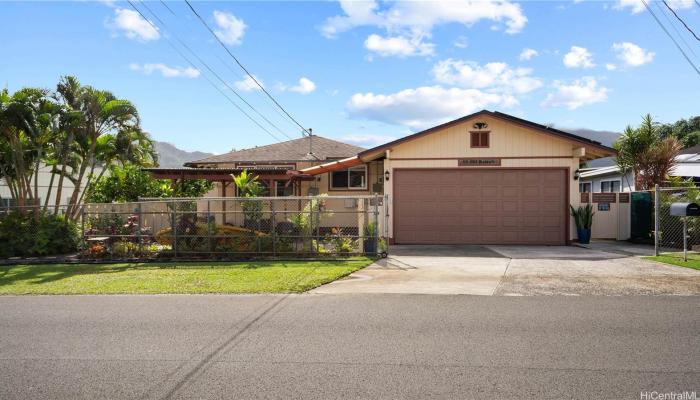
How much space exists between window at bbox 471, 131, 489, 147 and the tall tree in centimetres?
560

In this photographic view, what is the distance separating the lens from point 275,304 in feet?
25.1

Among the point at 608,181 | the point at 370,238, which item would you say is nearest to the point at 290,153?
the point at 370,238

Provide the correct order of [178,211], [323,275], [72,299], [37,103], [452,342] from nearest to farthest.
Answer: [452,342] → [72,299] → [323,275] → [178,211] → [37,103]

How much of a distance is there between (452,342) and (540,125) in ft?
40.8

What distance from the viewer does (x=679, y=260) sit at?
455 inches

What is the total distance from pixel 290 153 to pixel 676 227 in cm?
1569

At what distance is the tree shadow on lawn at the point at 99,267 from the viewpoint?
1098 cm

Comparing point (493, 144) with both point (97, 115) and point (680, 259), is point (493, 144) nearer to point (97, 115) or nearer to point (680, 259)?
point (680, 259)

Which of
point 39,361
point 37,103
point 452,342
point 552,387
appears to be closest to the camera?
point 552,387

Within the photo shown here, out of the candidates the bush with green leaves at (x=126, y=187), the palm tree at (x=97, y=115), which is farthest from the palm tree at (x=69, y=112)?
the bush with green leaves at (x=126, y=187)

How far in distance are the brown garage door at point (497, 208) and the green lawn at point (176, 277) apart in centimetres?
501

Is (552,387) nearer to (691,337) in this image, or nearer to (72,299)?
(691,337)

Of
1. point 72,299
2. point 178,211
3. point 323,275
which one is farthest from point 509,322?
point 178,211

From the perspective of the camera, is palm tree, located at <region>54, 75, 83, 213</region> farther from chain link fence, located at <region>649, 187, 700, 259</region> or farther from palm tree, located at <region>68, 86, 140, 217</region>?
chain link fence, located at <region>649, 187, 700, 259</region>
